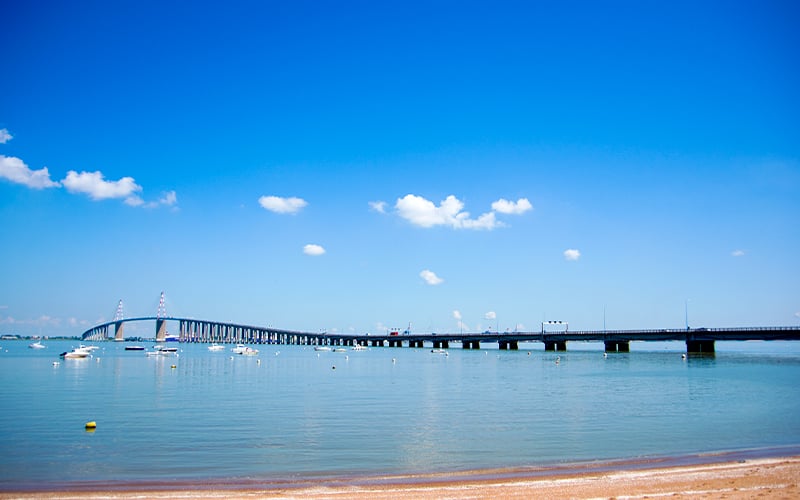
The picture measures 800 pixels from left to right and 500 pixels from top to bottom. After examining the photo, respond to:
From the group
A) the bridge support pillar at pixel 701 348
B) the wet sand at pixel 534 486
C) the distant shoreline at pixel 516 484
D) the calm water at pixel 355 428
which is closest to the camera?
the wet sand at pixel 534 486

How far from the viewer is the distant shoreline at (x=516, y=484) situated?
1970cm

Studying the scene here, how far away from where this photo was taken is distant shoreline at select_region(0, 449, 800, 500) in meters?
19.7

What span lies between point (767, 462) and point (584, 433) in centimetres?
1035

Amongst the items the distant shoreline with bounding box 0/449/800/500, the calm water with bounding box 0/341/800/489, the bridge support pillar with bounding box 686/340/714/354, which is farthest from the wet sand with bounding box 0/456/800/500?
the bridge support pillar with bounding box 686/340/714/354

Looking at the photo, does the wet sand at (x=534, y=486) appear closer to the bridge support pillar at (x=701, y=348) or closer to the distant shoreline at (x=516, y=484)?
the distant shoreline at (x=516, y=484)

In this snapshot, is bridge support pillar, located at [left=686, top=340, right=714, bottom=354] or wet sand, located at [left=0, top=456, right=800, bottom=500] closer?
wet sand, located at [left=0, top=456, right=800, bottom=500]

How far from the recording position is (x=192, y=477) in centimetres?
2352

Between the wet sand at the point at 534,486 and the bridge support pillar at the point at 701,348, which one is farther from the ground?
the wet sand at the point at 534,486

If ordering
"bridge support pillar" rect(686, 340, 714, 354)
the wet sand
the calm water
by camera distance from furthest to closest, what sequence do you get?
"bridge support pillar" rect(686, 340, 714, 354)
the calm water
the wet sand

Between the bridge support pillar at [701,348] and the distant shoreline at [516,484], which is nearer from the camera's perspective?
the distant shoreline at [516,484]

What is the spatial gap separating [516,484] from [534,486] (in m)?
0.68

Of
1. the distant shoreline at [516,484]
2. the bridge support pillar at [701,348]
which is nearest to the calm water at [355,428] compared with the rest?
the distant shoreline at [516,484]

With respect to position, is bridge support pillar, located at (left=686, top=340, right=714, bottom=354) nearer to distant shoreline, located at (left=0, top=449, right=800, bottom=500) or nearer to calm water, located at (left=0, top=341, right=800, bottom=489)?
calm water, located at (left=0, top=341, right=800, bottom=489)

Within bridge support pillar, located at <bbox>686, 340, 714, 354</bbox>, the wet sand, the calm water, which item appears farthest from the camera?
bridge support pillar, located at <bbox>686, 340, 714, 354</bbox>
